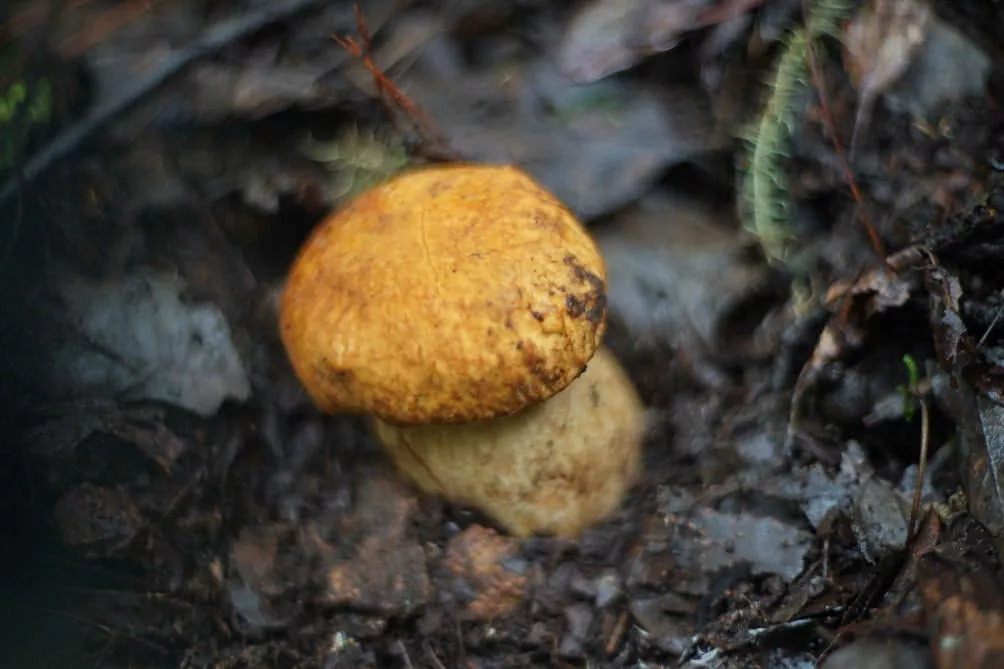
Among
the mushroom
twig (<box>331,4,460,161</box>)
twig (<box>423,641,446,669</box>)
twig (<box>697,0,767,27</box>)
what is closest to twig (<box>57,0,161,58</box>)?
twig (<box>331,4,460,161</box>)

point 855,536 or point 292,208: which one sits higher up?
point 292,208

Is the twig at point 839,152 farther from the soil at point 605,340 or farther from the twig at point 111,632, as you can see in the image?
the twig at point 111,632

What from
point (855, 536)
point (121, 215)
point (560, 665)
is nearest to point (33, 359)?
point (121, 215)

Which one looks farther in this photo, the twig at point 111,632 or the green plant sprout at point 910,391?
the green plant sprout at point 910,391

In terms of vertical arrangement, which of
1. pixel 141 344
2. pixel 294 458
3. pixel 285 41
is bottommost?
pixel 294 458

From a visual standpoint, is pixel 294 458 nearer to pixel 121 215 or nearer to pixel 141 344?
pixel 141 344

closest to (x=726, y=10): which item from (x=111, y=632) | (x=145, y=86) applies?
(x=145, y=86)

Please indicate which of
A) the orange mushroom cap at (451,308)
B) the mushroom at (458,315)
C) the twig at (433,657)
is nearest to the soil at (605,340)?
the twig at (433,657)
